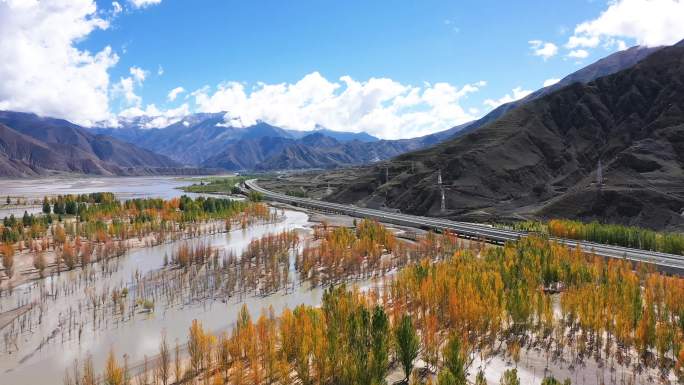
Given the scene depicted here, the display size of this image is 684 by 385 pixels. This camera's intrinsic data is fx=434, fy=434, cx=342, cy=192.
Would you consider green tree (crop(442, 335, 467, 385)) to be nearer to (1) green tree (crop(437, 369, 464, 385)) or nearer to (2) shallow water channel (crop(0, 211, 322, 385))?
(1) green tree (crop(437, 369, 464, 385))

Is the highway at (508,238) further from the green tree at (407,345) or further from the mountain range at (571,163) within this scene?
the green tree at (407,345)

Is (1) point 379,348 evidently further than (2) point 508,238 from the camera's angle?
No

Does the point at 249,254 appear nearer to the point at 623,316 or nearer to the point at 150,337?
the point at 150,337

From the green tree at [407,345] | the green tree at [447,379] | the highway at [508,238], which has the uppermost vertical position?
the green tree at [447,379]

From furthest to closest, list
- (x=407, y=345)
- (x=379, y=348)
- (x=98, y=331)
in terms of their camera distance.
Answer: (x=98, y=331), (x=407, y=345), (x=379, y=348)

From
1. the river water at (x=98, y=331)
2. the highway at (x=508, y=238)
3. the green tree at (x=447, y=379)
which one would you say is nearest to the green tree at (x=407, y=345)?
the green tree at (x=447, y=379)

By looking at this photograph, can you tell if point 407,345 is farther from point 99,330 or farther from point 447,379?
point 99,330

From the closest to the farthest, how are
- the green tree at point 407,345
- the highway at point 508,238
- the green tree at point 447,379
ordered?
the green tree at point 447,379, the green tree at point 407,345, the highway at point 508,238

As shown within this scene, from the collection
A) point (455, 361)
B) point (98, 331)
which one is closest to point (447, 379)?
point (455, 361)

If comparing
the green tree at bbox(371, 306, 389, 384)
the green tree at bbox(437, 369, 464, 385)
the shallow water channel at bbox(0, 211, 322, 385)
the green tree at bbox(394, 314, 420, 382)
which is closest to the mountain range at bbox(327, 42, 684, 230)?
the shallow water channel at bbox(0, 211, 322, 385)
